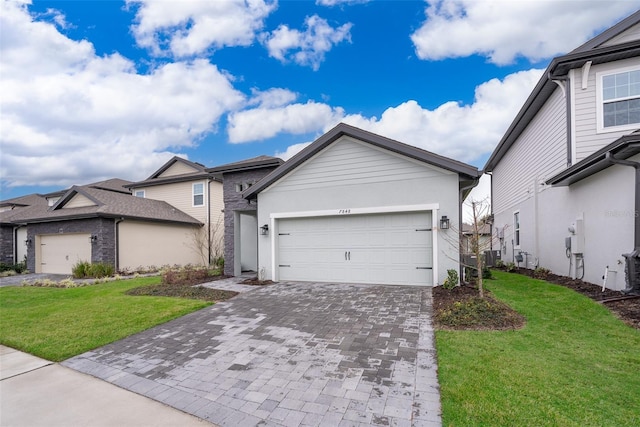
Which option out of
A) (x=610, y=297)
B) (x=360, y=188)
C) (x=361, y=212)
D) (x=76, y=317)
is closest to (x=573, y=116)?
(x=610, y=297)

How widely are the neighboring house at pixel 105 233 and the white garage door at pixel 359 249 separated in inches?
367

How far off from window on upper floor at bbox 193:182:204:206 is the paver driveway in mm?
13227

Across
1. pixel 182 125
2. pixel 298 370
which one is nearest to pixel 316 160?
pixel 298 370

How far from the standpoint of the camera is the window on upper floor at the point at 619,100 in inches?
324

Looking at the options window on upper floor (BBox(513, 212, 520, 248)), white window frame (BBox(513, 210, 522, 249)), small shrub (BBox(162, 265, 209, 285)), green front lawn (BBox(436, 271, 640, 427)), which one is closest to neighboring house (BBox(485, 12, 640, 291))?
white window frame (BBox(513, 210, 522, 249))

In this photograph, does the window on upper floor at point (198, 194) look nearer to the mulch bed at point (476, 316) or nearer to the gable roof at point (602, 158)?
the mulch bed at point (476, 316)

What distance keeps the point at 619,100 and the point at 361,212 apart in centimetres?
769

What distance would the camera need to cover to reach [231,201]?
13.1 m

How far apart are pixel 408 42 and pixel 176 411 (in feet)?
46.8

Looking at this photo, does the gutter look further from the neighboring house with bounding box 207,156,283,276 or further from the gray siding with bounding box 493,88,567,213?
the neighboring house with bounding box 207,156,283,276

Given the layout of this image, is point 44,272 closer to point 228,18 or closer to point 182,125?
point 182,125

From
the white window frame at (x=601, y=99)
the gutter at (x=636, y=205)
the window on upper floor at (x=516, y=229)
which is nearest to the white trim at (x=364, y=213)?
the gutter at (x=636, y=205)

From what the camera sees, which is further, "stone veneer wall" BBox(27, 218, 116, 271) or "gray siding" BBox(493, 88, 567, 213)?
"stone veneer wall" BBox(27, 218, 116, 271)

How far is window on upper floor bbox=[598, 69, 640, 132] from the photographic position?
822cm
